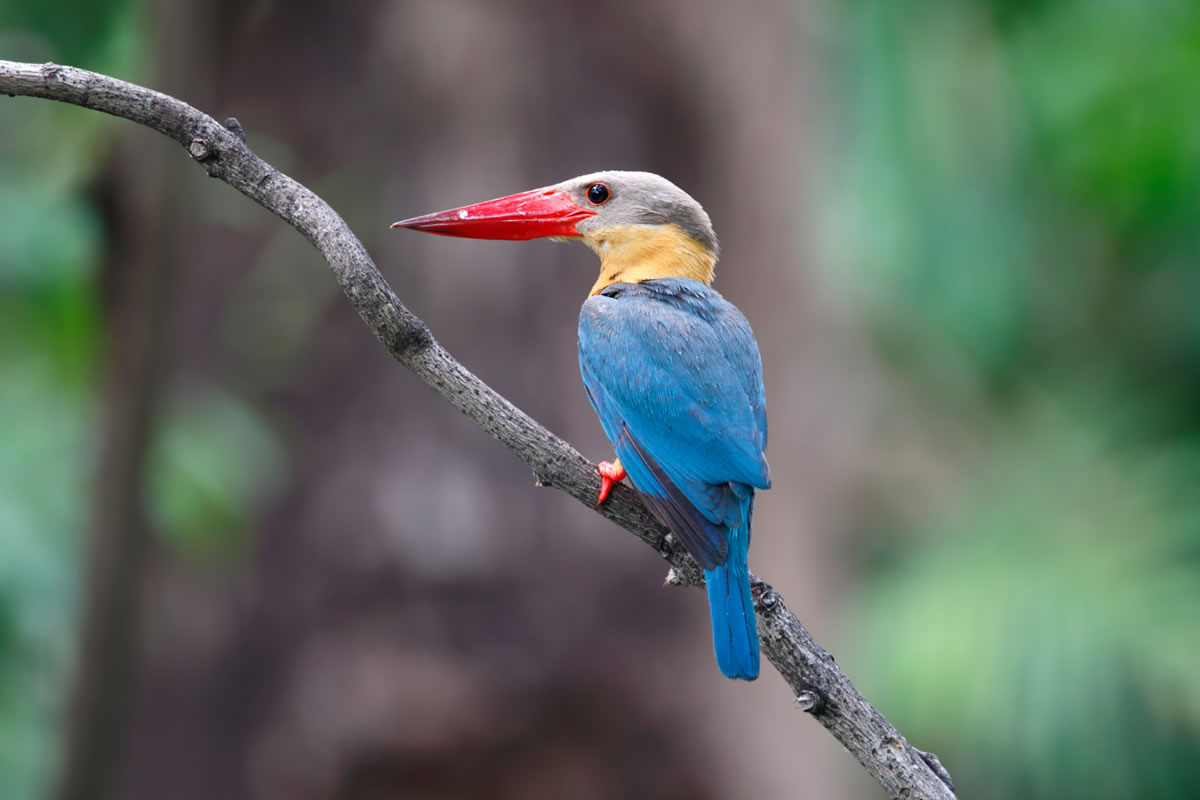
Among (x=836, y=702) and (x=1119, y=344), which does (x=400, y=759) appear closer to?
(x=836, y=702)

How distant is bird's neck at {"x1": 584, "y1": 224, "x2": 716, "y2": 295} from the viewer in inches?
110

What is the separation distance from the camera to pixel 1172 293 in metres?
8.29

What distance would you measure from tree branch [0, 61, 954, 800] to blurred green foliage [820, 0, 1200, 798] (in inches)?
189

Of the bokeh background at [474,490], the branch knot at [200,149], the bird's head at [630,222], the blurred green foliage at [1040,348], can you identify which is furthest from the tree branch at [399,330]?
the blurred green foliage at [1040,348]

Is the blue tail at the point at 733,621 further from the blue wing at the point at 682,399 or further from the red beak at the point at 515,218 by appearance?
the red beak at the point at 515,218

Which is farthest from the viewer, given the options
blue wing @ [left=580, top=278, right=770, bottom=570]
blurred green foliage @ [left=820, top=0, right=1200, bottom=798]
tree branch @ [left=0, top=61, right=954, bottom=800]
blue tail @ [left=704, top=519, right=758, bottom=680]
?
blurred green foliage @ [left=820, top=0, right=1200, bottom=798]

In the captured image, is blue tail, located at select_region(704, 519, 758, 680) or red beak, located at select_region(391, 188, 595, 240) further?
red beak, located at select_region(391, 188, 595, 240)

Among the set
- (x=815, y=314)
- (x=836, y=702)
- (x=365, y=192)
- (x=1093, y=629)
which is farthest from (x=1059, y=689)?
(x=836, y=702)

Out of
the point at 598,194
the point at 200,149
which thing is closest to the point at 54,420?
Result: the point at 598,194

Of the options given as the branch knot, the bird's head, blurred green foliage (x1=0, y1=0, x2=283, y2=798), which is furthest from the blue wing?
blurred green foliage (x1=0, y1=0, x2=283, y2=798)

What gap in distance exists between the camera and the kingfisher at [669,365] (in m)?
2.08

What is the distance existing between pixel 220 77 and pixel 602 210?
1874 millimetres

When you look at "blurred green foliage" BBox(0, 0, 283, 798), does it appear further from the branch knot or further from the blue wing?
the branch knot

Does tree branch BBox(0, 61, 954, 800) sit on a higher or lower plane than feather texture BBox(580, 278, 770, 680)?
lower
